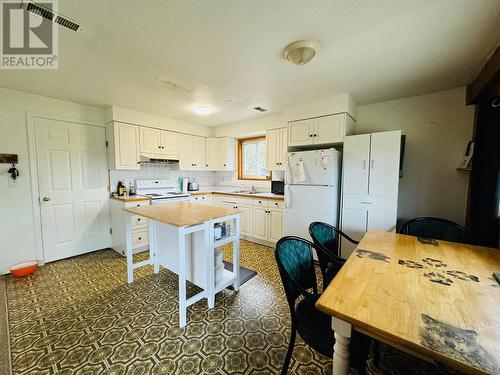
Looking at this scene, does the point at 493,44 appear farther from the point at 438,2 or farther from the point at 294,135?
the point at 294,135

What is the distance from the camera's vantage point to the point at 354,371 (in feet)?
4.84

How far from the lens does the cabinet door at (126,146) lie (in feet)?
11.2

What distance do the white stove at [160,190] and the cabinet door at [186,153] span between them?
0.44 m

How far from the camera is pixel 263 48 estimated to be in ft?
5.88

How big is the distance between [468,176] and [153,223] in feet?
13.4

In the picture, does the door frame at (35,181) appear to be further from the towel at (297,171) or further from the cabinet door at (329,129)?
the cabinet door at (329,129)

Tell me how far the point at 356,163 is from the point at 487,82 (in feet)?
4.44

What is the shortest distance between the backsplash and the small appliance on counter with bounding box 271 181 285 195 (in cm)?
24

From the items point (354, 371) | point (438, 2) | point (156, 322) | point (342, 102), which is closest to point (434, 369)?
point (354, 371)

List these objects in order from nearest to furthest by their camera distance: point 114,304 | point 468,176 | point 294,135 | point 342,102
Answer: point 114,304 < point 468,176 < point 342,102 < point 294,135

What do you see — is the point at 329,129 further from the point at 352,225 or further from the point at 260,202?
the point at 260,202

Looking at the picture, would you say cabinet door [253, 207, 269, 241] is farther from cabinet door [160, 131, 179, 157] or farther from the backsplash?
cabinet door [160, 131, 179, 157]

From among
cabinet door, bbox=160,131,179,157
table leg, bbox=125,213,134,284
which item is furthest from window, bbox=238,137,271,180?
table leg, bbox=125,213,134,284

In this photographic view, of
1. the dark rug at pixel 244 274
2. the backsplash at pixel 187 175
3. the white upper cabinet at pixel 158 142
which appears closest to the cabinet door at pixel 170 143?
the white upper cabinet at pixel 158 142
